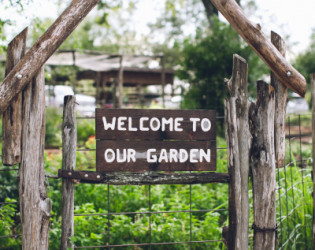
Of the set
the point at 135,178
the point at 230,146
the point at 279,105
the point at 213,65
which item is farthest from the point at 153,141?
the point at 213,65

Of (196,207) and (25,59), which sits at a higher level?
(25,59)

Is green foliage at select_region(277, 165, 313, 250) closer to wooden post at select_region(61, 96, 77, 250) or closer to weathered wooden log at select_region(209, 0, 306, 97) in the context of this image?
weathered wooden log at select_region(209, 0, 306, 97)

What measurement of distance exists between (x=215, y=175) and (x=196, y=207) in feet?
6.14

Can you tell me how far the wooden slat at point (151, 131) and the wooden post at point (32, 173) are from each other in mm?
471

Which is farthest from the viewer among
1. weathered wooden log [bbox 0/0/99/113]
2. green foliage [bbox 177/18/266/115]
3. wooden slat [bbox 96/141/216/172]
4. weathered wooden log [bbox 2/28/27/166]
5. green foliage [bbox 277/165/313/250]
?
green foliage [bbox 177/18/266/115]

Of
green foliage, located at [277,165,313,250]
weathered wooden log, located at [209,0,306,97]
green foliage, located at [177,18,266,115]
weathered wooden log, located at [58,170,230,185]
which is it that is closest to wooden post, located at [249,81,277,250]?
weathered wooden log, located at [209,0,306,97]

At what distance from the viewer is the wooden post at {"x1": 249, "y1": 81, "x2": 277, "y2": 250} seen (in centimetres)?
267

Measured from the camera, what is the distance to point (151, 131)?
2711mm

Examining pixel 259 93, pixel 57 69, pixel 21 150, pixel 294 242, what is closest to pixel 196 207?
pixel 294 242

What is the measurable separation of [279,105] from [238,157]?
0.56 metres

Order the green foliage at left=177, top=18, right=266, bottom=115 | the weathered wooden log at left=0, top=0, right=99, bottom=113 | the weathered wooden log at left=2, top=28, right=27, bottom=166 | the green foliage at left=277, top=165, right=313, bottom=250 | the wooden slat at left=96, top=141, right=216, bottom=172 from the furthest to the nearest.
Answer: the green foliage at left=177, top=18, right=266, bottom=115
the green foliage at left=277, top=165, right=313, bottom=250
the wooden slat at left=96, top=141, right=216, bottom=172
the weathered wooden log at left=2, top=28, right=27, bottom=166
the weathered wooden log at left=0, top=0, right=99, bottom=113

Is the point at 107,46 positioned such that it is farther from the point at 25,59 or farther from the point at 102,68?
the point at 25,59

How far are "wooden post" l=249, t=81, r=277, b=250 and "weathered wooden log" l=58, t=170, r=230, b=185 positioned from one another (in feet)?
0.91

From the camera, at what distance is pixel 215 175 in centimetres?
Answer: 272
